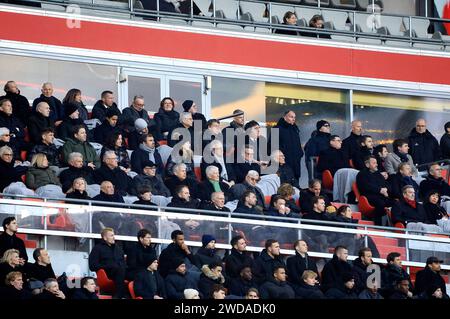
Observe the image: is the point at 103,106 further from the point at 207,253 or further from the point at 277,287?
the point at 277,287

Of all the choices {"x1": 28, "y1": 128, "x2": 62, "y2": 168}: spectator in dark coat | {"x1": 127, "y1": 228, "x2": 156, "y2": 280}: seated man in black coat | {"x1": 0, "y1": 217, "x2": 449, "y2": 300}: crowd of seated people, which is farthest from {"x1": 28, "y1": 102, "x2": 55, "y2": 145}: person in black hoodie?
{"x1": 127, "y1": 228, "x2": 156, "y2": 280}: seated man in black coat

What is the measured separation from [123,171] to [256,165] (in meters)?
2.37

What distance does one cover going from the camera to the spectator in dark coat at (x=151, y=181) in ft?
77.5

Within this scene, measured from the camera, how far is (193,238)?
898 inches

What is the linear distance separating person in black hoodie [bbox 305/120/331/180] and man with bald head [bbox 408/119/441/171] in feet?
4.79

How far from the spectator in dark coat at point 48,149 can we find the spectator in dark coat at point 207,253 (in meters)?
2.23

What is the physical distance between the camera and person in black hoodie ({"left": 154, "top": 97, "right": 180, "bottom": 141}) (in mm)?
25609

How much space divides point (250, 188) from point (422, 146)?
4153 mm

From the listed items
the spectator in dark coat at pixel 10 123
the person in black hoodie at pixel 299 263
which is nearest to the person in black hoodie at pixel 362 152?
the person in black hoodie at pixel 299 263

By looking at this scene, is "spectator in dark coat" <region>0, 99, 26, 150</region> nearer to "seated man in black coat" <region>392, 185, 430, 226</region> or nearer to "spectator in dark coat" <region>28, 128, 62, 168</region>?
"spectator in dark coat" <region>28, 128, 62, 168</region>

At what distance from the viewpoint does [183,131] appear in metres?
25.4

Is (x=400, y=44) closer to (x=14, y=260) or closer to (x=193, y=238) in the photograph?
(x=193, y=238)

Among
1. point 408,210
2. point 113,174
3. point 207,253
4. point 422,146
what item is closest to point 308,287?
point 207,253
